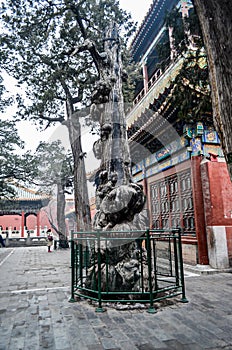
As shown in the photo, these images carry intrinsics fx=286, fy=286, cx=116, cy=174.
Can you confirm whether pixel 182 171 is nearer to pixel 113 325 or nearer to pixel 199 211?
pixel 199 211

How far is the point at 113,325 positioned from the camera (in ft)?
11.2

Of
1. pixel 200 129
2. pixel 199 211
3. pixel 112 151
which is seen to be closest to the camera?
pixel 112 151

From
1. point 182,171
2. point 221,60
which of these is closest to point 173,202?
point 182,171

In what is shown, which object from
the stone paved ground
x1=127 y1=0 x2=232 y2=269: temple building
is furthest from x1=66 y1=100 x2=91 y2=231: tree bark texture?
the stone paved ground

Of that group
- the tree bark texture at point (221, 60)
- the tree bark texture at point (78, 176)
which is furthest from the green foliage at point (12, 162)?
the tree bark texture at point (221, 60)

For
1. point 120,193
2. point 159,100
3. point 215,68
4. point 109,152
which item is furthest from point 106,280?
point 159,100

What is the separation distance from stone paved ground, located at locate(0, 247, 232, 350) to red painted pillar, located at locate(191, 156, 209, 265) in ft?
7.26

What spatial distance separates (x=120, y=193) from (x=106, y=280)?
1348 mm

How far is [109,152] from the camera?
5293mm

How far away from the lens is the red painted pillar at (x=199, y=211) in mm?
7359

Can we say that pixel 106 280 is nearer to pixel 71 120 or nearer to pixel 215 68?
pixel 215 68

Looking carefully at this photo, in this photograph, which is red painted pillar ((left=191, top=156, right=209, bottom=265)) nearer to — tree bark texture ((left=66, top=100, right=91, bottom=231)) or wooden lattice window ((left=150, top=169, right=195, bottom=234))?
wooden lattice window ((left=150, top=169, right=195, bottom=234))

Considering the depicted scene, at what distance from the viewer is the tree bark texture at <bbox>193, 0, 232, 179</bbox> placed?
7.27 feet

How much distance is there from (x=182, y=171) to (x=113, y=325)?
5.87 m
